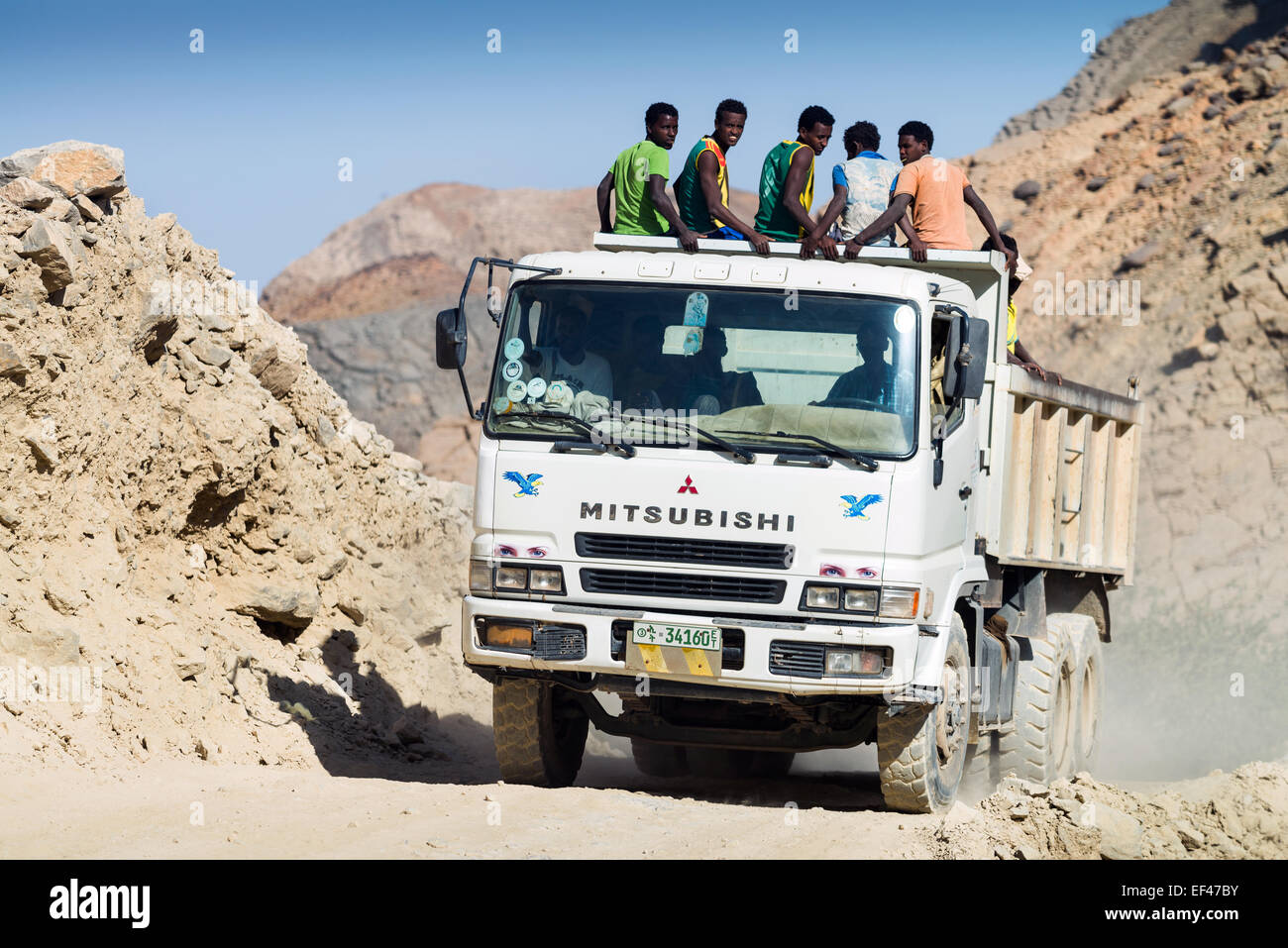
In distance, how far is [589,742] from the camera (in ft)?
45.5

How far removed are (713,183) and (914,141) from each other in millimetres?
1708

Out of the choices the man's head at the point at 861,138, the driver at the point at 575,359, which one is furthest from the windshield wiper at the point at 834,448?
the man's head at the point at 861,138

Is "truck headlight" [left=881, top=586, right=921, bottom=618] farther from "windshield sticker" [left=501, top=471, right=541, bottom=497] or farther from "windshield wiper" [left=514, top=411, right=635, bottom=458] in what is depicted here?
"windshield sticker" [left=501, top=471, right=541, bottom=497]

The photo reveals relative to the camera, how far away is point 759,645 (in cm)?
787

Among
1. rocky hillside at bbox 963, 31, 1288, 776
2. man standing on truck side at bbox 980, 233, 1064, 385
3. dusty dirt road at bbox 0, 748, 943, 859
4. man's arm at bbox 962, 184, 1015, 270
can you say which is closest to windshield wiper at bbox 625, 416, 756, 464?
dusty dirt road at bbox 0, 748, 943, 859

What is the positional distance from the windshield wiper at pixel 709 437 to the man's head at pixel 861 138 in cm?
321

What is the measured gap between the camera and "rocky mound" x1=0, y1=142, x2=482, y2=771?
30.1 feet

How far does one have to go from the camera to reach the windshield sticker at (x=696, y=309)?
27.3 ft

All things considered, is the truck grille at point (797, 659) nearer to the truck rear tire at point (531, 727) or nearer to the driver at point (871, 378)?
the driver at point (871, 378)

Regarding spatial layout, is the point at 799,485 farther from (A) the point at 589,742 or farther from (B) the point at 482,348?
(B) the point at 482,348

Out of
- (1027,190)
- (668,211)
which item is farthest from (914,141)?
(1027,190)

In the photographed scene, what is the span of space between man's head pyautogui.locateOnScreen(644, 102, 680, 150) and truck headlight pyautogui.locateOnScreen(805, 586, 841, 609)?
346cm

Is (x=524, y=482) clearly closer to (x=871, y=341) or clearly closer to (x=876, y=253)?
(x=871, y=341)
